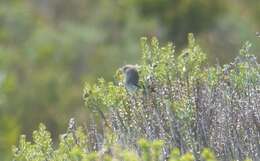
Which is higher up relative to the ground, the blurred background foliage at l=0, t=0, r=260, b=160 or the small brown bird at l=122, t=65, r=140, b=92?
the blurred background foliage at l=0, t=0, r=260, b=160

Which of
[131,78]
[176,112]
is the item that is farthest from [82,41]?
[176,112]

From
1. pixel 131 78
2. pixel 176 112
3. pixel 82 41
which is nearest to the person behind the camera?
pixel 176 112

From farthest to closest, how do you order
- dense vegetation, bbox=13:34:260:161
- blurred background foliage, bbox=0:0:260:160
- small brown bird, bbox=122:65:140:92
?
blurred background foliage, bbox=0:0:260:160
small brown bird, bbox=122:65:140:92
dense vegetation, bbox=13:34:260:161

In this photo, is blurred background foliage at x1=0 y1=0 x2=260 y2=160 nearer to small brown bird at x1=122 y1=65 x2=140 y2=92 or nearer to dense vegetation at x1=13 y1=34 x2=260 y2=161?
small brown bird at x1=122 y1=65 x2=140 y2=92

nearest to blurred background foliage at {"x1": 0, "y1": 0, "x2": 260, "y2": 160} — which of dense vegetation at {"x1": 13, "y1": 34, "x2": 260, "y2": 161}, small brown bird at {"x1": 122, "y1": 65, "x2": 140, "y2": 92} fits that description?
small brown bird at {"x1": 122, "y1": 65, "x2": 140, "y2": 92}

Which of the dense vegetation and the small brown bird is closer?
the dense vegetation

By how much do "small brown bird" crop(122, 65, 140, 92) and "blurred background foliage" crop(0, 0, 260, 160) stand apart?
9.71 meters

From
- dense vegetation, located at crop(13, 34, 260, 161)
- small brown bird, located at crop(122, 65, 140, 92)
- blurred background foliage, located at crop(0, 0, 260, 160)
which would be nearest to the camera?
dense vegetation, located at crop(13, 34, 260, 161)

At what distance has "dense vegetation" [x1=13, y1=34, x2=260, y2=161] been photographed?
4.75m

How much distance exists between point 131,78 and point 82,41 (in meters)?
18.4

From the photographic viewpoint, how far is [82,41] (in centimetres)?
2356

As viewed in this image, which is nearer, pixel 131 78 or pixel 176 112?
pixel 176 112

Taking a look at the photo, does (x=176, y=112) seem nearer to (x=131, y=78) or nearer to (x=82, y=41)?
(x=131, y=78)

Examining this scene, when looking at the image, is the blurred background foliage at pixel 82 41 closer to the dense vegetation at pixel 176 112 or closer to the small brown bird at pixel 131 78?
the small brown bird at pixel 131 78
